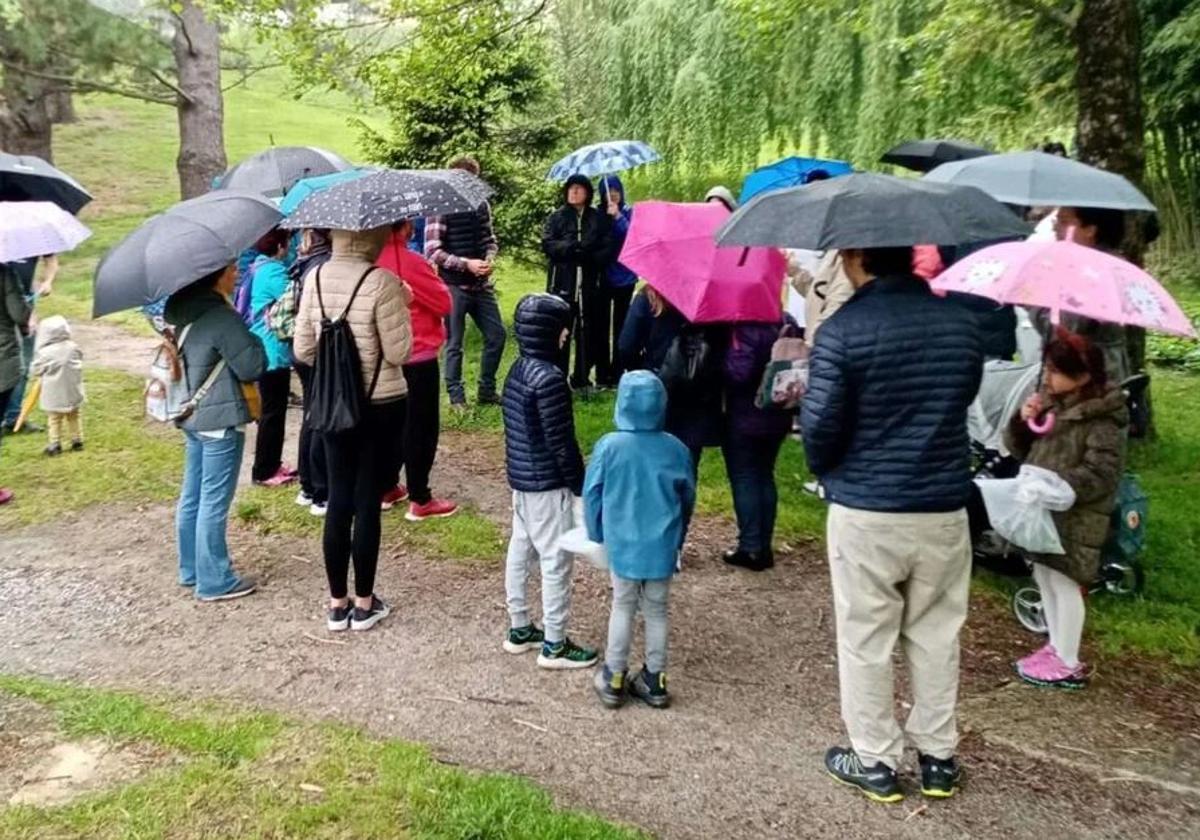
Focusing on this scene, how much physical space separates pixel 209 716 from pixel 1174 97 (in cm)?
1077

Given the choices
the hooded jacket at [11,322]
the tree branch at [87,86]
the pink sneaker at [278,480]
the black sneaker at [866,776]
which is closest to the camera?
the black sneaker at [866,776]

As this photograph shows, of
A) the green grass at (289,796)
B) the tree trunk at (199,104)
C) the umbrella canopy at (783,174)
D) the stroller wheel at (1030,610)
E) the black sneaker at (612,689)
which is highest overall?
the tree trunk at (199,104)

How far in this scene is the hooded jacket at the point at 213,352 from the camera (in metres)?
4.71

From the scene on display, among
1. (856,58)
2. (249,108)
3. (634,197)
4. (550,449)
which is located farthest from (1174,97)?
(249,108)

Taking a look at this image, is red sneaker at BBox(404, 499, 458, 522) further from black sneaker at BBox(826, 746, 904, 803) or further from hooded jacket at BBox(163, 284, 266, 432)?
black sneaker at BBox(826, 746, 904, 803)

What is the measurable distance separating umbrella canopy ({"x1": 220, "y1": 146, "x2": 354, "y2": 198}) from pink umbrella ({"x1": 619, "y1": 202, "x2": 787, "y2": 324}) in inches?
125

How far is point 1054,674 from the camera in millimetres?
4141

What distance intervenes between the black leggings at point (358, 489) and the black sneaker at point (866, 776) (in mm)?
2221

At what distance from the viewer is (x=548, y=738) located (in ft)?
12.3

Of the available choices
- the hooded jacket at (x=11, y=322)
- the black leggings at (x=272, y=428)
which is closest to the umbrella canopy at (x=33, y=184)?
the hooded jacket at (x=11, y=322)

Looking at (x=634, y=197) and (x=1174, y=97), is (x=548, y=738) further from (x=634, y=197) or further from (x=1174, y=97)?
(x=634, y=197)

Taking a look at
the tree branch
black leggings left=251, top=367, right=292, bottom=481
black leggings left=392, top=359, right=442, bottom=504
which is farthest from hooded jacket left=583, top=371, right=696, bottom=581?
the tree branch

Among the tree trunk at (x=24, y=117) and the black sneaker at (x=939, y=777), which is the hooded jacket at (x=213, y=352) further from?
the tree trunk at (x=24, y=117)

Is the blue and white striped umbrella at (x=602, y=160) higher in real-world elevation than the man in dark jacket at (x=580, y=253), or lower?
higher
